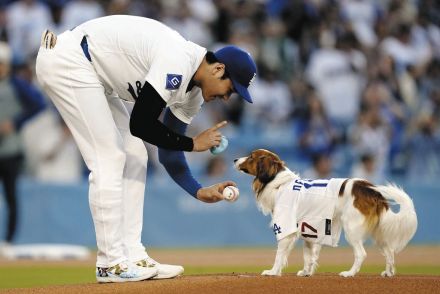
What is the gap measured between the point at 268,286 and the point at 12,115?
26.6ft

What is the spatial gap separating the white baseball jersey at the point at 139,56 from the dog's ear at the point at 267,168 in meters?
1.17

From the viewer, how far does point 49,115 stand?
15117mm

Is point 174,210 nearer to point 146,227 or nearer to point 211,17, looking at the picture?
point 146,227

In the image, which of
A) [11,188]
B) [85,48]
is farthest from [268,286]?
[11,188]

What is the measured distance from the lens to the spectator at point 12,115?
46.0 feet

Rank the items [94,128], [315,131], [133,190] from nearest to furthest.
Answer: [94,128] → [133,190] → [315,131]

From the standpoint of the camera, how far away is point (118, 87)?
7.34m

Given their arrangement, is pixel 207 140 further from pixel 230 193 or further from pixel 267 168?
pixel 267 168

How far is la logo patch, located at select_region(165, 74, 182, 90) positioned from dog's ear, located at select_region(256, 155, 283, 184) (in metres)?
1.73

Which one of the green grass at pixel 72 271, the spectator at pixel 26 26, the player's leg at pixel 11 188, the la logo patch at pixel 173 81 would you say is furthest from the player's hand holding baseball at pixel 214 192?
the spectator at pixel 26 26

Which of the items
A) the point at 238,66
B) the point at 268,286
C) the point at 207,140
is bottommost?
the point at 268,286

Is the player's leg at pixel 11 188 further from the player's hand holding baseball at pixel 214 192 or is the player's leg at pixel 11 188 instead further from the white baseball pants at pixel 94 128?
the player's hand holding baseball at pixel 214 192

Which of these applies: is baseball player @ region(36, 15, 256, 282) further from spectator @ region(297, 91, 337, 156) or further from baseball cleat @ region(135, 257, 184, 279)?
spectator @ region(297, 91, 337, 156)

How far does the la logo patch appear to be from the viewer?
6.76m
